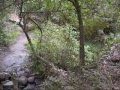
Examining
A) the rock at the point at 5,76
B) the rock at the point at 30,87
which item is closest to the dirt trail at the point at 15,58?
the rock at the point at 5,76

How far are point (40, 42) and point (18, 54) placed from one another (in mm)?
2484

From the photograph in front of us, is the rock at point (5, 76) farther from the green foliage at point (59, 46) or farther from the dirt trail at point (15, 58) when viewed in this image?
the green foliage at point (59, 46)

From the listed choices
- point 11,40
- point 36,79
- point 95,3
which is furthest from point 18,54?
point 95,3

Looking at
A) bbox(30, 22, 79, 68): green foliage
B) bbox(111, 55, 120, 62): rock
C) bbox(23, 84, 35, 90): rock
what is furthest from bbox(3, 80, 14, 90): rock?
bbox(111, 55, 120, 62): rock

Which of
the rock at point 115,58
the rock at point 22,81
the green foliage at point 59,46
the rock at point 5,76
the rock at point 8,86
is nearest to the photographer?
the rock at point 115,58

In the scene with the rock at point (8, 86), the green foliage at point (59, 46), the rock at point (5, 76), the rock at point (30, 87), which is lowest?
the rock at point (30, 87)

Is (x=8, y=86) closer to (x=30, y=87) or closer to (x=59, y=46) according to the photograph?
(x=30, y=87)

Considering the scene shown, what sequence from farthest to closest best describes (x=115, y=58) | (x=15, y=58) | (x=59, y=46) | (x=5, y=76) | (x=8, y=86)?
(x=15, y=58), (x=5, y=76), (x=59, y=46), (x=8, y=86), (x=115, y=58)

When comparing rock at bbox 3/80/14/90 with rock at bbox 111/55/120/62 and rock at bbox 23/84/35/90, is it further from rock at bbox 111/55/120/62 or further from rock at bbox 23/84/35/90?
rock at bbox 111/55/120/62

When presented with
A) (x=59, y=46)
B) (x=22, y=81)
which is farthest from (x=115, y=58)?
(x=22, y=81)

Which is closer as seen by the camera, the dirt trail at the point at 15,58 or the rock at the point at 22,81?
the rock at the point at 22,81

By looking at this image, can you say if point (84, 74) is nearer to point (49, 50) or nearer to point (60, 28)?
point (49, 50)

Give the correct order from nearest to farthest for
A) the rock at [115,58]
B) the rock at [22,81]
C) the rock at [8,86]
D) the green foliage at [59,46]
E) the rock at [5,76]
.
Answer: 1. the rock at [115,58]
2. the green foliage at [59,46]
3. the rock at [8,86]
4. the rock at [22,81]
5. the rock at [5,76]

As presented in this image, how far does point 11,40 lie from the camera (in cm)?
1403
